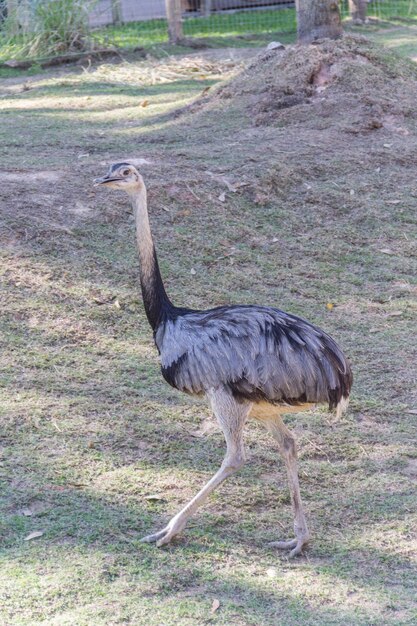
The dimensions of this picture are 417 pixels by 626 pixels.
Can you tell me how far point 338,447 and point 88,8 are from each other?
1099 cm

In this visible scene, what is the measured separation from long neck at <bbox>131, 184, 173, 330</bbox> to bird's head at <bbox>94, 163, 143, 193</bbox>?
0.06m

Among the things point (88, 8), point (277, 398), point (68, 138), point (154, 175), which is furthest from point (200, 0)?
point (277, 398)

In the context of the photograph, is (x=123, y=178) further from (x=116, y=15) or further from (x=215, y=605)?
(x=116, y=15)

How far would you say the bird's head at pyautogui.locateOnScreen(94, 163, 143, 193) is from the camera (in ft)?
15.7

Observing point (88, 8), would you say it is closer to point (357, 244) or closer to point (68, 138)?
point (68, 138)

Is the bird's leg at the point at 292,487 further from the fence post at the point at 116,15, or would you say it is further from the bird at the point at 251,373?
the fence post at the point at 116,15

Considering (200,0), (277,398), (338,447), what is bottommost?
(338,447)

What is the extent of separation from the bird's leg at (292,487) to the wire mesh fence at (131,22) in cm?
1119

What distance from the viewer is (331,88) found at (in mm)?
10008

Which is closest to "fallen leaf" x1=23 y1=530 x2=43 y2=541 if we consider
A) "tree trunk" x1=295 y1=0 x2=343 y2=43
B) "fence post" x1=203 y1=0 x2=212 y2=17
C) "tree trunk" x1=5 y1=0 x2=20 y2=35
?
"tree trunk" x1=295 y1=0 x2=343 y2=43

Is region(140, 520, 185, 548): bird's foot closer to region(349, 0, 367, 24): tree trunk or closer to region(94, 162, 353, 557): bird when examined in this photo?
region(94, 162, 353, 557): bird

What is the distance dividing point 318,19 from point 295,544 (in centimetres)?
785

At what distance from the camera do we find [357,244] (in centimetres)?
790

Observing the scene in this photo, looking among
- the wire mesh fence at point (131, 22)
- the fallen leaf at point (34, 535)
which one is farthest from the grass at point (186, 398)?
the wire mesh fence at point (131, 22)
